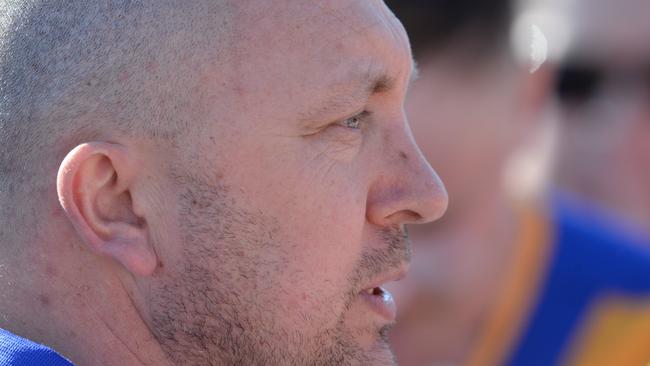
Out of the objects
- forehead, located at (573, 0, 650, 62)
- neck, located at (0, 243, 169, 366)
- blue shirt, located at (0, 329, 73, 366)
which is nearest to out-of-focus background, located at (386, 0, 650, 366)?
forehead, located at (573, 0, 650, 62)

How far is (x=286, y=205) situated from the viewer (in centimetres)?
254

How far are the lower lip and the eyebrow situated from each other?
36 cm

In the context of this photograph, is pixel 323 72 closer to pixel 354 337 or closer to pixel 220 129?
pixel 220 129

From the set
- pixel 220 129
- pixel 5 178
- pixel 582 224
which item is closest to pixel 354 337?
pixel 220 129

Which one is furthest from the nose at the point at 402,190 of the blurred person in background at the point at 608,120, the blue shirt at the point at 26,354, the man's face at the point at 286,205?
the blurred person in background at the point at 608,120

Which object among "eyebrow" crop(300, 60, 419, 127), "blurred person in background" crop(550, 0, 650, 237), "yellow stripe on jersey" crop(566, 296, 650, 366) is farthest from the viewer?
"blurred person in background" crop(550, 0, 650, 237)

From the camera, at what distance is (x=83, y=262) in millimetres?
2471

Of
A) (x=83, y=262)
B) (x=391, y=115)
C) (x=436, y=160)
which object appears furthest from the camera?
(x=436, y=160)

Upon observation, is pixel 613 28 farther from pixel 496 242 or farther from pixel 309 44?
pixel 309 44

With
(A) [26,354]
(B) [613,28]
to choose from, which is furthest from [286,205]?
(B) [613,28]

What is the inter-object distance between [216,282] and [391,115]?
20.5 inches

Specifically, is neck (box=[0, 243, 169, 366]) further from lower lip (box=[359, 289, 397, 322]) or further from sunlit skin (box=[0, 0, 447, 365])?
lower lip (box=[359, 289, 397, 322])

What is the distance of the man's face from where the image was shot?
248cm

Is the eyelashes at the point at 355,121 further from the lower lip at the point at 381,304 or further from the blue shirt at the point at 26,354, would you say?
the blue shirt at the point at 26,354
